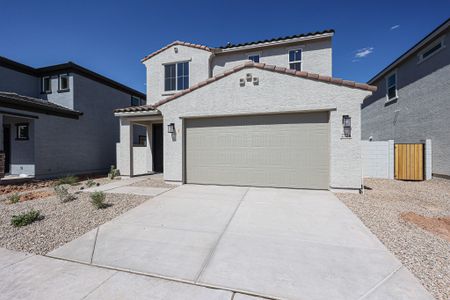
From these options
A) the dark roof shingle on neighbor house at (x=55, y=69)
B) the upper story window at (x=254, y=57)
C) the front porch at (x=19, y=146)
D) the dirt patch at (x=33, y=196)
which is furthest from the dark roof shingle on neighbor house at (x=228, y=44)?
the dirt patch at (x=33, y=196)

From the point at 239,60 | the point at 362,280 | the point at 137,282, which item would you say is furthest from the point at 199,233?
the point at 239,60

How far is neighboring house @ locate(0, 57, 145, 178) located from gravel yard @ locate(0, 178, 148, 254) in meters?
4.84

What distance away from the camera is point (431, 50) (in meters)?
10.3

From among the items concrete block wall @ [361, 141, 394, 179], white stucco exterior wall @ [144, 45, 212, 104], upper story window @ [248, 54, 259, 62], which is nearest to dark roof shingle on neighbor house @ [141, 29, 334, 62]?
white stucco exterior wall @ [144, 45, 212, 104]

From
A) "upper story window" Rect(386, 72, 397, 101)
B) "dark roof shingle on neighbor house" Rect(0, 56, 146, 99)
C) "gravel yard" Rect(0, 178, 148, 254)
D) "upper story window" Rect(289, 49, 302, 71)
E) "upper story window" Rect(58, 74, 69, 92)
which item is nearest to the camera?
"gravel yard" Rect(0, 178, 148, 254)

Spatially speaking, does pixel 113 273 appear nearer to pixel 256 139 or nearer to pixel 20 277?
pixel 20 277

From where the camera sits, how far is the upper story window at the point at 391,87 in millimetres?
13047

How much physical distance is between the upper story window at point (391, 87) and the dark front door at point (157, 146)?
15.3 meters

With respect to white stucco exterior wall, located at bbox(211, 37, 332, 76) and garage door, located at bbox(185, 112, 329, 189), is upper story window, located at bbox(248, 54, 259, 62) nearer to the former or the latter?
white stucco exterior wall, located at bbox(211, 37, 332, 76)

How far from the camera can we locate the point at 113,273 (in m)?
2.55

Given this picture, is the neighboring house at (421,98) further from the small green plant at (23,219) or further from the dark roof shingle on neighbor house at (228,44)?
the small green plant at (23,219)

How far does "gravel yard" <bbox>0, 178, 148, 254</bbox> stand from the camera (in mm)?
3367

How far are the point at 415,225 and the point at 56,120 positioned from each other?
49.9 ft

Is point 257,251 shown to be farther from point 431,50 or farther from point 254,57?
point 431,50
